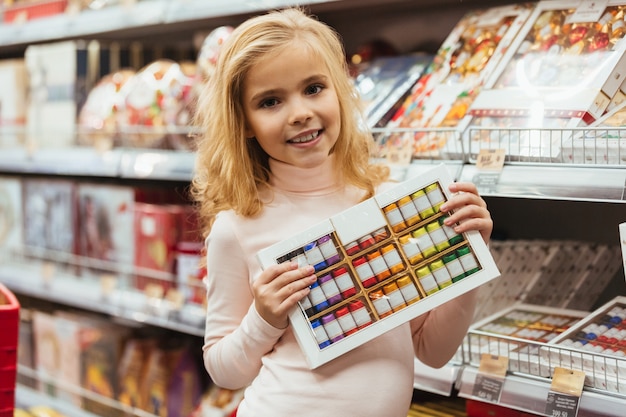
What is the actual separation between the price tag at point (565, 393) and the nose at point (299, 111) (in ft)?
2.05

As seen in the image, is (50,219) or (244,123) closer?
(244,123)

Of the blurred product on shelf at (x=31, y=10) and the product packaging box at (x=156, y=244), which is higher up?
the blurred product on shelf at (x=31, y=10)

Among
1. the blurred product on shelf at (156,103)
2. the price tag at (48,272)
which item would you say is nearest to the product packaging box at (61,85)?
the blurred product on shelf at (156,103)

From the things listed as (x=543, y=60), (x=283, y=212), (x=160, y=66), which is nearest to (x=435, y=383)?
(x=283, y=212)

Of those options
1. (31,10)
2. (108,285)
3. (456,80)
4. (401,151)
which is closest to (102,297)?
(108,285)

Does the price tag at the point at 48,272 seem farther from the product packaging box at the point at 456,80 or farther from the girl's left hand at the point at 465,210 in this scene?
the girl's left hand at the point at 465,210

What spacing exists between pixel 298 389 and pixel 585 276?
29.7 inches

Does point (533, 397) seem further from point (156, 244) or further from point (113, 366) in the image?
point (113, 366)

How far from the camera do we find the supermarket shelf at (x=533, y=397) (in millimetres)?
1325

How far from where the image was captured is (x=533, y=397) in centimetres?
142

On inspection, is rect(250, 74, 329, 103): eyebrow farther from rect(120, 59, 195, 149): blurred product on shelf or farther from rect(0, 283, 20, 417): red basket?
rect(120, 59, 195, 149): blurred product on shelf

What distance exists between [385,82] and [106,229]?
1.19 meters

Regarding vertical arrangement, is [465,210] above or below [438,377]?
above

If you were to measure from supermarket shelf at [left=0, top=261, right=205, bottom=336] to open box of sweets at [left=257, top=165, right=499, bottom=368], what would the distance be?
94 cm
